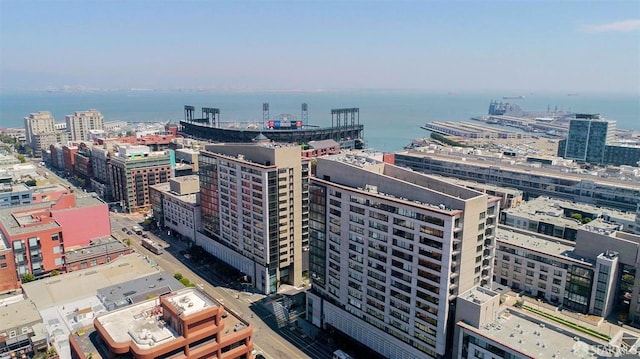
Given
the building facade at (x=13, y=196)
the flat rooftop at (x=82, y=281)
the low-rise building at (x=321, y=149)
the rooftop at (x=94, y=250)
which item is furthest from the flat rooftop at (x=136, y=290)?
the low-rise building at (x=321, y=149)

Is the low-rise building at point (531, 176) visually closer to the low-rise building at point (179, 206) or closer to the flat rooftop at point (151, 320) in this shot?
the low-rise building at point (179, 206)

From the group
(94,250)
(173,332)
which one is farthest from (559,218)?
(94,250)

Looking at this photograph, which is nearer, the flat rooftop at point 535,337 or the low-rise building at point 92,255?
the flat rooftop at point 535,337

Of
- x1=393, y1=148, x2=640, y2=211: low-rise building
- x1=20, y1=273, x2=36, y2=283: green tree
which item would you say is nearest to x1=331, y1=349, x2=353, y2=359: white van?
x1=20, y1=273, x2=36, y2=283: green tree

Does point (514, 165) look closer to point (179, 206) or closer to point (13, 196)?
point (179, 206)

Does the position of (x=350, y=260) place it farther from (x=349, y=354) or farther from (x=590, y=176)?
(x=590, y=176)

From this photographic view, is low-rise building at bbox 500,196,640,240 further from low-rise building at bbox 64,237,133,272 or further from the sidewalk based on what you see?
low-rise building at bbox 64,237,133,272

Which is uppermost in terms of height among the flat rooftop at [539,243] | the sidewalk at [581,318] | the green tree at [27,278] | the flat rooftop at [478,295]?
the flat rooftop at [478,295]
